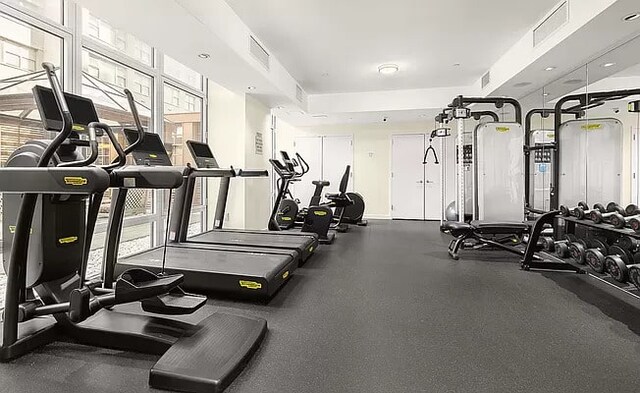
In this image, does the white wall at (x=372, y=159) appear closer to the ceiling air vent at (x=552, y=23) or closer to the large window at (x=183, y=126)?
the large window at (x=183, y=126)

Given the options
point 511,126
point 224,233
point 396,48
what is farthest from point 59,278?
point 511,126


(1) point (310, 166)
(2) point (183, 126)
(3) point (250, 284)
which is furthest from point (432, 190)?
(3) point (250, 284)

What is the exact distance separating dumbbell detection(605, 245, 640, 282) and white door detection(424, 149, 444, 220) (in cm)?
677

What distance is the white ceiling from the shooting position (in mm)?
4312

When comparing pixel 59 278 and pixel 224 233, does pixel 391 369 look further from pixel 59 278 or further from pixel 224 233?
pixel 224 233

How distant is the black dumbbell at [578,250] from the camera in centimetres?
351

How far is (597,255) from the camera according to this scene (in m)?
3.21

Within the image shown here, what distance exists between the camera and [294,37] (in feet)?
17.3

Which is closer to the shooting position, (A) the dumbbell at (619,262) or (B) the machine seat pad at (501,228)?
(A) the dumbbell at (619,262)

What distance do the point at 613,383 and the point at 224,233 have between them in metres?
4.22

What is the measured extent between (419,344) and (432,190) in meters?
8.10

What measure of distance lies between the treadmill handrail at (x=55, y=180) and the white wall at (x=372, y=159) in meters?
8.34

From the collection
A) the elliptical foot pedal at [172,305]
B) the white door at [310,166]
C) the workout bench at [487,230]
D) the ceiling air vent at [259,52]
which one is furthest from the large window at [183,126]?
the white door at [310,166]

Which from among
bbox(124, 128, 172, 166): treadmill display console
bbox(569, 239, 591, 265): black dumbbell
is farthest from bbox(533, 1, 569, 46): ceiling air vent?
bbox(124, 128, 172, 166): treadmill display console
